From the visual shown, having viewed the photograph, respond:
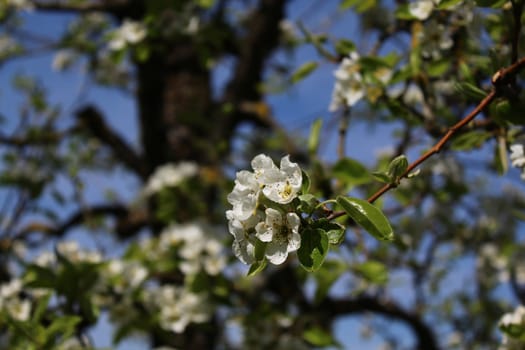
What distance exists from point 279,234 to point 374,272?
90 cm

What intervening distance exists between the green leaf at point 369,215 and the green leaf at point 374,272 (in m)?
0.89

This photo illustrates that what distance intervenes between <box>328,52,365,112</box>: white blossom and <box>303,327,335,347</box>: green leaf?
0.80 m

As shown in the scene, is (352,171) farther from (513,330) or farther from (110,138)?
(110,138)

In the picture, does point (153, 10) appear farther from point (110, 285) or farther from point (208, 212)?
point (208, 212)

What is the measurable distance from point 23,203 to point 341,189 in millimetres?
1907

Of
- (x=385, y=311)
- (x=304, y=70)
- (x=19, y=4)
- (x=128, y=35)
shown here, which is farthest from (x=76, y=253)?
(x=19, y=4)

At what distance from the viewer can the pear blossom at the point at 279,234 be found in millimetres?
747

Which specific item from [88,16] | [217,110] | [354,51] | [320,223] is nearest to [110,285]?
[354,51]

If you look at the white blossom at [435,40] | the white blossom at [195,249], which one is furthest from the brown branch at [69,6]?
the white blossom at [435,40]

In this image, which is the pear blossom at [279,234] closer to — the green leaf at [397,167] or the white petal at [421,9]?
the green leaf at [397,167]

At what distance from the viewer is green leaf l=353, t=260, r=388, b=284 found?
1578mm

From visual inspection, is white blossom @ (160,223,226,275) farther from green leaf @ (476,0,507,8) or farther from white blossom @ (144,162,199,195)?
green leaf @ (476,0,507,8)

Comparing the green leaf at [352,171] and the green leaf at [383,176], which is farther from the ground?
the green leaf at [383,176]

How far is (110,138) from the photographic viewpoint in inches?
147
